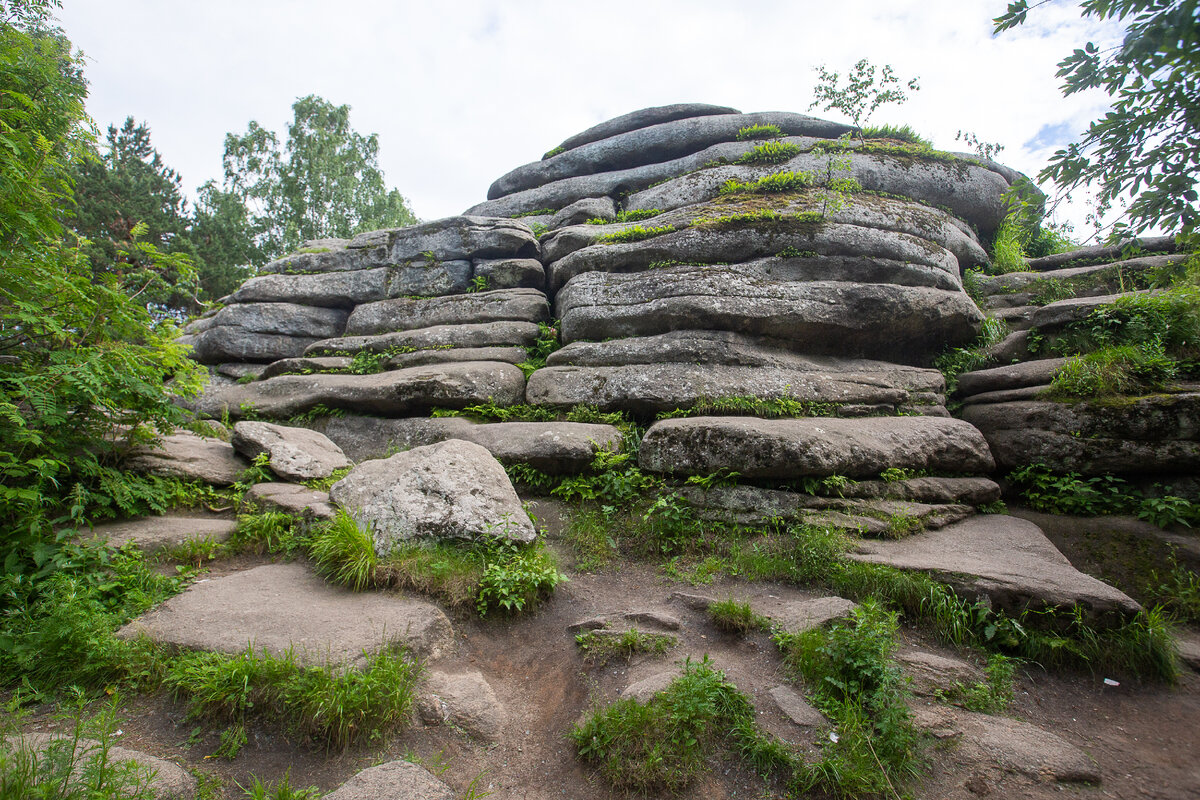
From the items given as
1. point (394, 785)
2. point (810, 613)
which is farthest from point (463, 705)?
point (810, 613)

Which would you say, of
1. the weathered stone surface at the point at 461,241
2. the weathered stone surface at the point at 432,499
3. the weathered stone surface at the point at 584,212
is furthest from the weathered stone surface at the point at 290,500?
the weathered stone surface at the point at 584,212

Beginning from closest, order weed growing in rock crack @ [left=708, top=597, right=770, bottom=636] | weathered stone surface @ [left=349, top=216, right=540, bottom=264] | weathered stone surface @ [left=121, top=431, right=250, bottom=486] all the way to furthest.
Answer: weed growing in rock crack @ [left=708, top=597, right=770, bottom=636], weathered stone surface @ [left=121, top=431, right=250, bottom=486], weathered stone surface @ [left=349, top=216, right=540, bottom=264]

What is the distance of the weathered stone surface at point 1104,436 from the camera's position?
670cm

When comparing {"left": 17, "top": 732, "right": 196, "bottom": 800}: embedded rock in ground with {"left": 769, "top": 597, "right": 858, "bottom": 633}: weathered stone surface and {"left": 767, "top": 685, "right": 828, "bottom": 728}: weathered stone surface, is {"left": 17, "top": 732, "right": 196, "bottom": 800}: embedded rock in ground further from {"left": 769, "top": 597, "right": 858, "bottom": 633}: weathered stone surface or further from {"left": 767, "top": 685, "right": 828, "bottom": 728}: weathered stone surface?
{"left": 769, "top": 597, "right": 858, "bottom": 633}: weathered stone surface

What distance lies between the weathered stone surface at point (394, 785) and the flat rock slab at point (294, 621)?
99cm

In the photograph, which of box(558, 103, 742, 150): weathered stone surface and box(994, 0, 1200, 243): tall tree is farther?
box(558, 103, 742, 150): weathered stone surface

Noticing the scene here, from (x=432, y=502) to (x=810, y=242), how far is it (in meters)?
9.29

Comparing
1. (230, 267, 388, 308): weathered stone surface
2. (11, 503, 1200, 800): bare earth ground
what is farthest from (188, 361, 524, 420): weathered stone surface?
(11, 503, 1200, 800): bare earth ground

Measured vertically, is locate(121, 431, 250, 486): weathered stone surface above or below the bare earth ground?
above

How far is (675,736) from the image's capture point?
12.2ft

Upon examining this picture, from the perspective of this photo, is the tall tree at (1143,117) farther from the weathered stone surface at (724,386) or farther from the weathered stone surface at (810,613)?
the weathered stone surface at (724,386)

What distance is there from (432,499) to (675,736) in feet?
Result: 12.9

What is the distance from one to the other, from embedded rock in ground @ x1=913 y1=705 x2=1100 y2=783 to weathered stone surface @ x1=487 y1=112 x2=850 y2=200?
15786 millimetres

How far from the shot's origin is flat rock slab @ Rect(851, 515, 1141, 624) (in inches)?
193
